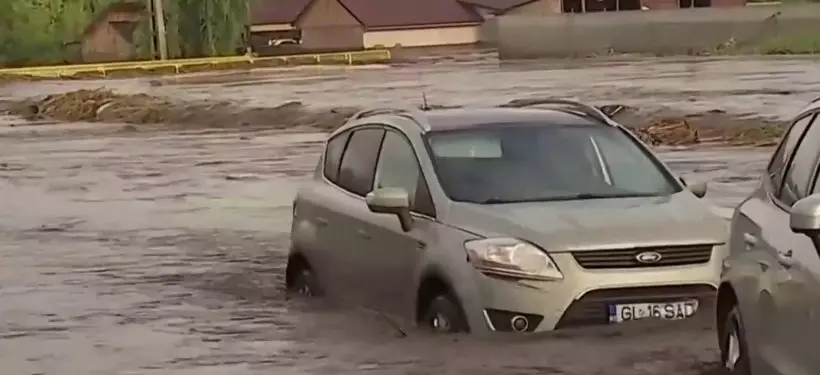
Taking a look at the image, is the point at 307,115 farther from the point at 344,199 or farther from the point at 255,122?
the point at 344,199

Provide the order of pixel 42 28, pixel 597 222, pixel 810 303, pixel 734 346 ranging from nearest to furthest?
pixel 810 303 → pixel 734 346 → pixel 597 222 → pixel 42 28

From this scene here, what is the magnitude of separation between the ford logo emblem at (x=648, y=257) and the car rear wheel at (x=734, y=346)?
48.7 inches

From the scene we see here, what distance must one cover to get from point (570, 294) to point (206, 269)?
6.74 meters

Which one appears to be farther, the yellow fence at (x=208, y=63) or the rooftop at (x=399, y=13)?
the rooftop at (x=399, y=13)

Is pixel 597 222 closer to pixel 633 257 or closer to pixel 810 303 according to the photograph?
pixel 633 257

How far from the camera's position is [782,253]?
6695mm

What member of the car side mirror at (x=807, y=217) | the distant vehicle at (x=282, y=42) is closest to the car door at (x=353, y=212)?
the car side mirror at (x=807, y=217)

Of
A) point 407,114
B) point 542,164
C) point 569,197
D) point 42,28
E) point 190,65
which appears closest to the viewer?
point 569,197

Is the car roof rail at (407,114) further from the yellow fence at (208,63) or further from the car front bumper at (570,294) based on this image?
the yellow fence at (208,63)

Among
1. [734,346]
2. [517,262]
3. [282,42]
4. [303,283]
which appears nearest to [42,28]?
[282,42]

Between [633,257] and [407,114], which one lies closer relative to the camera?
[633,257]

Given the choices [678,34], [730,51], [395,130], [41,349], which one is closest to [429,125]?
[395,130]

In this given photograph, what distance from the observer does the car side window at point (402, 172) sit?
1011 centimetres

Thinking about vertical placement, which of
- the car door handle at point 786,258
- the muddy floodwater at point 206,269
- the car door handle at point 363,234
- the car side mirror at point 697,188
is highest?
the car door handle at point 786,258
